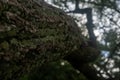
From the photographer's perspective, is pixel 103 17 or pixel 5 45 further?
pixel 103 17

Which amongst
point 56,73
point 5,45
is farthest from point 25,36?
point 56,73

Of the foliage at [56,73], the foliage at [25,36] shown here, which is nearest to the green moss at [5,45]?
the foliage at [25,36]

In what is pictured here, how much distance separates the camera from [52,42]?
2.66 metres

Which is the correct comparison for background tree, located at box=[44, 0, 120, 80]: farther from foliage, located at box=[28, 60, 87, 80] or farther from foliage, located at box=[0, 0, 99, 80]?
foliage, located at box=[0, 0, 99, 80]

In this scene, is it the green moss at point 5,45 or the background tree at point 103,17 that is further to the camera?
the background tree at point 103,17

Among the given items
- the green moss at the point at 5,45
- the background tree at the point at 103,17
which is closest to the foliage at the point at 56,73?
the background tree at the point at 103,17

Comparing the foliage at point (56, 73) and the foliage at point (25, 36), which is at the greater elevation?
the foliage at point (25, 36)

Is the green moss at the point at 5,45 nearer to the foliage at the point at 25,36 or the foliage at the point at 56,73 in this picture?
the foliage at the point at 25,36

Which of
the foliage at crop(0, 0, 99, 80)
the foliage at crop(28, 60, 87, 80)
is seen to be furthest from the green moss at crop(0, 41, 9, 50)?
the foliage at crop(28, 60, 87, 80)

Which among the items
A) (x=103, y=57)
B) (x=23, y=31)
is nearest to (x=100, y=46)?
(x=103, y=57)

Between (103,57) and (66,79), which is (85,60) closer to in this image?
(66,79)

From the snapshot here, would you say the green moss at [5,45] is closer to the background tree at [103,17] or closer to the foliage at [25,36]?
the foliage at [25,36]

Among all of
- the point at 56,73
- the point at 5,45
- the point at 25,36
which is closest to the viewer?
the point at 5,45

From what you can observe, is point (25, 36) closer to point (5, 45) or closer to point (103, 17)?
point (5, 45)
